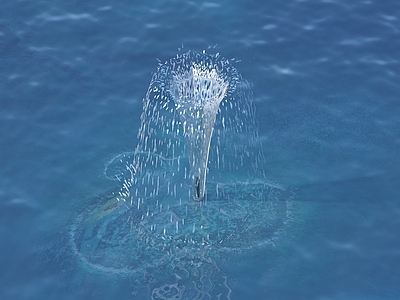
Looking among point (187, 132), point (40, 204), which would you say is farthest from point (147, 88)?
point (40, 204)

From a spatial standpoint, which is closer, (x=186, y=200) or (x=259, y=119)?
(x=186, y=200)

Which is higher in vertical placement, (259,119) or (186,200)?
(259,119)

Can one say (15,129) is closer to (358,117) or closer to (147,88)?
(147,88)

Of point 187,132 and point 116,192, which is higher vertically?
point 187,132
